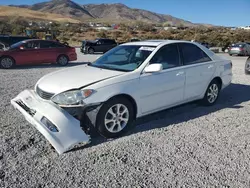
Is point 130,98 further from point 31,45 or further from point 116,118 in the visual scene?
point 31,45

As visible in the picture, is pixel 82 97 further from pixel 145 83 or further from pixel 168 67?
pixel 168 67

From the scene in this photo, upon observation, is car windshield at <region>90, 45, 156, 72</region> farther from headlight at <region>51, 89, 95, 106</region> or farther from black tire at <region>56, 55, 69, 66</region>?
black tire at <region>56, 55, 69, 66</region>

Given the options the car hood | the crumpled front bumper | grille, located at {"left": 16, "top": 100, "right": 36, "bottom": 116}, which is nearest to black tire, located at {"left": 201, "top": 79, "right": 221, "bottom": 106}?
the car hood

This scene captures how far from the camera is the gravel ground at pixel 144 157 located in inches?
114

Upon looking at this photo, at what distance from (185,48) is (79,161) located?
3184 millimetres

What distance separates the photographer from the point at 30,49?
12367 mm

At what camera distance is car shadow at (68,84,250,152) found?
4340 millimetres

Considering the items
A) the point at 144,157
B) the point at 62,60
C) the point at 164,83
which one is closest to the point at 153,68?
the point at 164,83

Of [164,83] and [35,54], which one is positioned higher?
[35,54]

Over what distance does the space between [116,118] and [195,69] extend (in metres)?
2.15

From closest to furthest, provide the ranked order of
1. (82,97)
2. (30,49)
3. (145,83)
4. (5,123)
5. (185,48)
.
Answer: (82,97) → (145,83) → (5,123) → (185,48) → (30,49)

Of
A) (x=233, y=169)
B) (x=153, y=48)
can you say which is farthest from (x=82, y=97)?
(x=233, y=169)

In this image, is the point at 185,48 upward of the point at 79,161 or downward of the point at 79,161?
upward

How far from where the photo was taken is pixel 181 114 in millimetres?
5203
